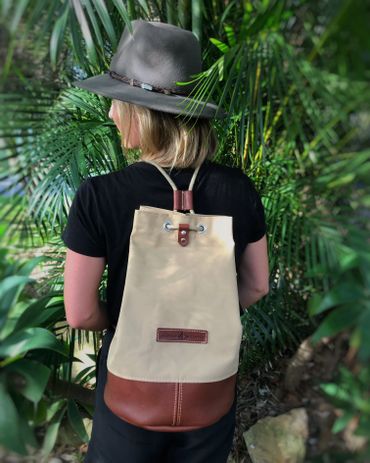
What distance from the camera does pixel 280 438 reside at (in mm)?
1109

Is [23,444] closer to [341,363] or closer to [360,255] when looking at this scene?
[341,363]

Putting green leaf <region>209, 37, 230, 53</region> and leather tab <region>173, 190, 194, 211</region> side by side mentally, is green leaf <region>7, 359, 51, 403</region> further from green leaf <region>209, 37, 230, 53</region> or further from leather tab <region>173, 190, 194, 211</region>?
green leaf <region>209, 37, 230, 53</region>

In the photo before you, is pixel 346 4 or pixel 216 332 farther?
pixel 216 332

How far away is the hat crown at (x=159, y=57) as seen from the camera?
1.09 metres

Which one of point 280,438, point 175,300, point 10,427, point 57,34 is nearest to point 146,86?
point 57,34

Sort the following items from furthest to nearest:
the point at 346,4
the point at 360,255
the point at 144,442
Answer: the point at 144,442 < the point at 360,255 < the point at 346,4

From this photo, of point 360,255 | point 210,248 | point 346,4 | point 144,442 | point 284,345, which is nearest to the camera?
point 346,4

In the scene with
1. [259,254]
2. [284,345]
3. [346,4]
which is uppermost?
[346,4]

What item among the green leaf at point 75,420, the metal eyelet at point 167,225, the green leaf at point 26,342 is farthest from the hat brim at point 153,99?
the green leaf at point 75,420

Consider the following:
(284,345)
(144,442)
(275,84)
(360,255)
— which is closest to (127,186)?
(275,84)

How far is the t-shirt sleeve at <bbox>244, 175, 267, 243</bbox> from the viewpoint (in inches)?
42.8

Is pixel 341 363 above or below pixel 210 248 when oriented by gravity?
below

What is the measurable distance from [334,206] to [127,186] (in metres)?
0.42

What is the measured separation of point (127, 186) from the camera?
981 millimetres
